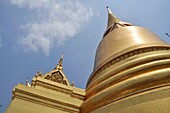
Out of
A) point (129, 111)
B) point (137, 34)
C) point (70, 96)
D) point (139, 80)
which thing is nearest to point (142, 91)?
point (139, 80)

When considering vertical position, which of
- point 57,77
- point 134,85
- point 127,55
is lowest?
point 134,85

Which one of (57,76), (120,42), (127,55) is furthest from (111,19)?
(57,76)

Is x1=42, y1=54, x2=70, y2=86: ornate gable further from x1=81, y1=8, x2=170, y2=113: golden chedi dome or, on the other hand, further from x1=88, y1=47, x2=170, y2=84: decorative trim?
x1=88, y1=47, x2=170, y2=84: decorative trim

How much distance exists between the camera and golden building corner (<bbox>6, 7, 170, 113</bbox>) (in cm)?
400

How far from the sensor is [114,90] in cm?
452

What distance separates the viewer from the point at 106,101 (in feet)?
14.8

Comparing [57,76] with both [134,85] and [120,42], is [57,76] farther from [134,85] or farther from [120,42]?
[120,42]

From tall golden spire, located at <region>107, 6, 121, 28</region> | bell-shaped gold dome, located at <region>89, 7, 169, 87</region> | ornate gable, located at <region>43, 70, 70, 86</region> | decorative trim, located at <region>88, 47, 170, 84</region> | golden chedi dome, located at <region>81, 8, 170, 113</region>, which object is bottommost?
golden chedi dome, located at <region>81, 8, 170, 113</region>

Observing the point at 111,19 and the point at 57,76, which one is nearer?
the point at 57,76

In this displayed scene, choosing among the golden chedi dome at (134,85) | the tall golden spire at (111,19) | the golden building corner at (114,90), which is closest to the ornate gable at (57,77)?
the golden building corner at (114,90)

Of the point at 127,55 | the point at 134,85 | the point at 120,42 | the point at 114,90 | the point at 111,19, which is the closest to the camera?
the point at 134,85

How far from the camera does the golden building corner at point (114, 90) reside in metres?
4.00

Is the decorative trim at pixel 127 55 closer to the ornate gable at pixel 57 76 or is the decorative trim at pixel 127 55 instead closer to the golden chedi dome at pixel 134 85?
the golden chedi dome at pixel 134 85

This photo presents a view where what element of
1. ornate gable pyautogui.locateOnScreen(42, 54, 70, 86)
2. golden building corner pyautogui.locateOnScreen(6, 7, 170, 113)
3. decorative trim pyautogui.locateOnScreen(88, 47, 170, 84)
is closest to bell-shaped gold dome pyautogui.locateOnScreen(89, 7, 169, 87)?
decorative trim pyautogui.locateOnScreen(88, 47, 170, 84)
